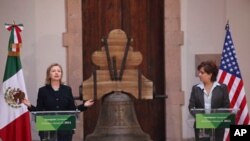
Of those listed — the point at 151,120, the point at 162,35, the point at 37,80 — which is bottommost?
the point at 151,120

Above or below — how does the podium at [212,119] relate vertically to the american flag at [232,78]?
below

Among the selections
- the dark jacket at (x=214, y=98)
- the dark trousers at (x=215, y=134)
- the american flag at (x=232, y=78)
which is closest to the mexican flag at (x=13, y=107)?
the dark jacket at (x=214, y=98)

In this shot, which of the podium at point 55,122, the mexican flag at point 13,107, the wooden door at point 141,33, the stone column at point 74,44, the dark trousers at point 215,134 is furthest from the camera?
the wooden door at point 141,33

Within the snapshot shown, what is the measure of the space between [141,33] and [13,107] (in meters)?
2.64

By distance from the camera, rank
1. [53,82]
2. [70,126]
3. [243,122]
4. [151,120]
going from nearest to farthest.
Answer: [70,126] → [53,82] → [243,122] → [151,120]

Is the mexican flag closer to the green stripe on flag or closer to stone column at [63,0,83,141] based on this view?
the green stripe on flag

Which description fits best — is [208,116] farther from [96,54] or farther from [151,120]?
[151,120]

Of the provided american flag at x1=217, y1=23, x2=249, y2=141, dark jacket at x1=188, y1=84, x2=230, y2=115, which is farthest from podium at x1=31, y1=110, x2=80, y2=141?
american flag at x1=217, y1=23, x2=249, y2=141

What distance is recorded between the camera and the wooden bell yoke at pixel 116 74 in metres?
7.04

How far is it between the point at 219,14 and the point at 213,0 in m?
0.25

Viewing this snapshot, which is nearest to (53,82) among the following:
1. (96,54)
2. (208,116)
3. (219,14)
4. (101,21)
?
(96,54)

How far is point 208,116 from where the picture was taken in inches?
275

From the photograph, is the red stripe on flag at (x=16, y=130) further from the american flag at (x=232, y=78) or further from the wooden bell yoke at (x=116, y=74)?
the american flag at (x=232, y=78)

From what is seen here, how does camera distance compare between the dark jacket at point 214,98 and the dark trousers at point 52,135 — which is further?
the dark jacket at point 214,98
